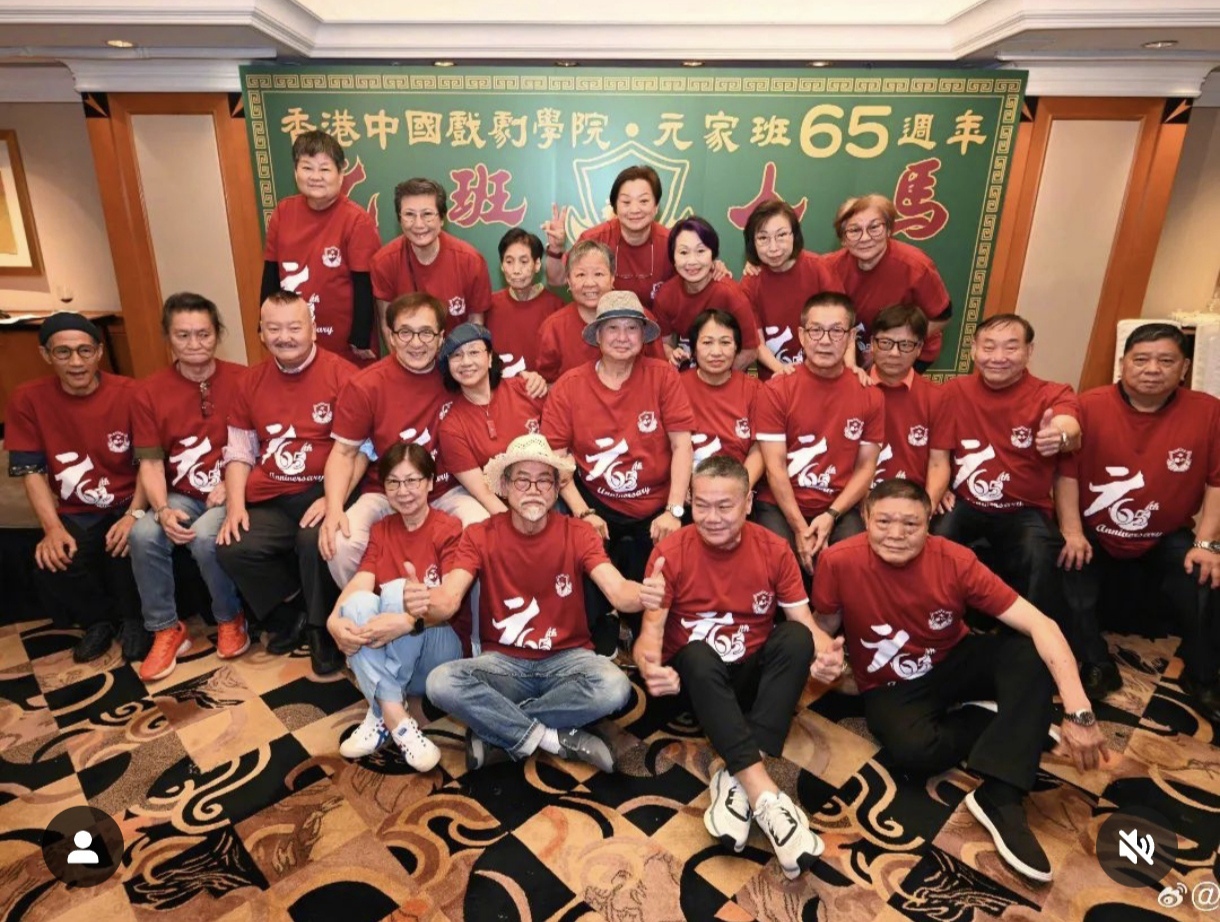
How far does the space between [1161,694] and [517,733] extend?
93.4 inches

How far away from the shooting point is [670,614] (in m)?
2.30

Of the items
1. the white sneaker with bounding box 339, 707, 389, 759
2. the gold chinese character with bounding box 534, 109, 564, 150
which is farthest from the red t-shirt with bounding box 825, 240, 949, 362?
the white sneaker with bounding box 339, 707, 389, 759

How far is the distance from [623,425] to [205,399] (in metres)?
1.72

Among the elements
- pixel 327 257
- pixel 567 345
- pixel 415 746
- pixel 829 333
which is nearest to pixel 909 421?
pixel 829 333

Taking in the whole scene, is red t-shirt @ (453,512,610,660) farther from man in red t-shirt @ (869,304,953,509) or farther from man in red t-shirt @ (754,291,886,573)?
man in red t-shirt @ (869,304,953,509)

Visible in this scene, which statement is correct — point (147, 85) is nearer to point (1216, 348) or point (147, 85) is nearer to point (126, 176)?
point (126, 176)

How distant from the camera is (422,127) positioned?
13.3 ft

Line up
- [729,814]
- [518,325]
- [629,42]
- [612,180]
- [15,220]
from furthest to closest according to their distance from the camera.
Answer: [15,220]
[612,180]
[629,42]
[518,325]
[729,814]

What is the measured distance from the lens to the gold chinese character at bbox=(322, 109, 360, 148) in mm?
4017

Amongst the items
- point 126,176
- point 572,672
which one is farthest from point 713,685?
point 126,176

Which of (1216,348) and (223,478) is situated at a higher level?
(1216,348)

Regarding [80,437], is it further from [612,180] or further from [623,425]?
[612,180]

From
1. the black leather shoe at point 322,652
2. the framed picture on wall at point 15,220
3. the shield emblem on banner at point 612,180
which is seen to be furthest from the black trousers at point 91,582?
the framed picture on wall at point 15,220

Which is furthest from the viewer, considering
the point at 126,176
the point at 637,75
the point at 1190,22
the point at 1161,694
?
the point at 126,176
